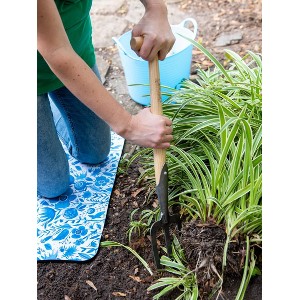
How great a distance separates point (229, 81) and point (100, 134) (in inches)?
28.7

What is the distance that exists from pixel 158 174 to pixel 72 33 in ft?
2.51

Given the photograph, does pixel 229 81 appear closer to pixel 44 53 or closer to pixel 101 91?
pixel 101 91

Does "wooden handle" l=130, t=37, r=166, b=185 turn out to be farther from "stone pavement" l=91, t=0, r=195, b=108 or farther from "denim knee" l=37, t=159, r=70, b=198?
"stone pavement" l=91, t=0, r=195, b=108

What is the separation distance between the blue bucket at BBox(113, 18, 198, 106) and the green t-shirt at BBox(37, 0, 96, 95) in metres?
0.47

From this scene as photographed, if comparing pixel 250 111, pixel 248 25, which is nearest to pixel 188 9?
pixel 248 25

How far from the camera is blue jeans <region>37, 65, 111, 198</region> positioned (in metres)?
2.24

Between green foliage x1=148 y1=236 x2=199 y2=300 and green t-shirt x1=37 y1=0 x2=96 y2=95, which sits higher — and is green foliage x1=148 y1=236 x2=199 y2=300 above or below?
below

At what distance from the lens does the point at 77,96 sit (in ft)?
5.33

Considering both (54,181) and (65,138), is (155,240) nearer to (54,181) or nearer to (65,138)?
(54,181)

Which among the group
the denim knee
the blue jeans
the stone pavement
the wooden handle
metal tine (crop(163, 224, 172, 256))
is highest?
the stone pavement

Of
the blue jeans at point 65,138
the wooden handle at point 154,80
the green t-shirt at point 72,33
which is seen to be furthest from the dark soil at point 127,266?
the green t-shirt at point 72,33

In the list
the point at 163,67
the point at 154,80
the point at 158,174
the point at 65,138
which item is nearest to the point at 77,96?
the point at 154,80

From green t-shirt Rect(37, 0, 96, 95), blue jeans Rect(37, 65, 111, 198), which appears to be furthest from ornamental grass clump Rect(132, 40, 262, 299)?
green t-shirt Rect(37, 0, 96, 95)

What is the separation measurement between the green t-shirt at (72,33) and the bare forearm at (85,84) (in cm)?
49
